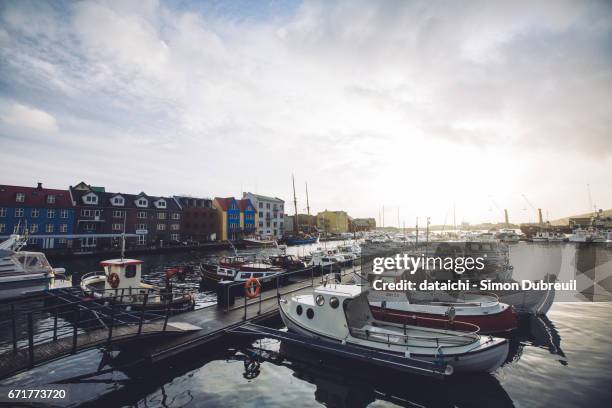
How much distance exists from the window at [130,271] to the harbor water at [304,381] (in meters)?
6.76

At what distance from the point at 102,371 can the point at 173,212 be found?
2646 inches

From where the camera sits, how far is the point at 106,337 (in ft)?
34.6

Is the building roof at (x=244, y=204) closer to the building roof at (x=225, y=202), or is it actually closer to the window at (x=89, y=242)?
the building roof at (x=225, y=202)

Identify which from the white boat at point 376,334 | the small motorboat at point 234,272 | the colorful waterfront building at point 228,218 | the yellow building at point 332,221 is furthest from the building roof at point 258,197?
the white boat at point 376,334

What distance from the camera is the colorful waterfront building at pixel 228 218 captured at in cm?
8662

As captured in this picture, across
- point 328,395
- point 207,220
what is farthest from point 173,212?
point 328,395

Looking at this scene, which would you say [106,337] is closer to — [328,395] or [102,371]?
[102,371]

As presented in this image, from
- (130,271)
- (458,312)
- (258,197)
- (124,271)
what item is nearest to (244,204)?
(258,197)

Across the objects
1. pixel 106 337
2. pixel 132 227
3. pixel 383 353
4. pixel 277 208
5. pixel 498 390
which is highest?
pixel 277 208

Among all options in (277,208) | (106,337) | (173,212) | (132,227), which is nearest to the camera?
(106,337)

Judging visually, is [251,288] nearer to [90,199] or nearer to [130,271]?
[130,271]

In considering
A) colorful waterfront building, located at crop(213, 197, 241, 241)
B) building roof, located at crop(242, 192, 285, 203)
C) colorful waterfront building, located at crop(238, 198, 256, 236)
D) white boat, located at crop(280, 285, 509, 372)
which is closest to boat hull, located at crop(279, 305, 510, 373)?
white boat, located at crop(280, 285, 509, 372)

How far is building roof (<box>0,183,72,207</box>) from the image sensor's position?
51219 millimetres

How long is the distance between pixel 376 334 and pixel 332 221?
489ft
